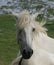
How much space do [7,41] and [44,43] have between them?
1666 cm

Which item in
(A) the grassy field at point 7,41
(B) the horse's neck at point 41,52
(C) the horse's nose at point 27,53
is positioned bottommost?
(A) the grassy field at point 7,41

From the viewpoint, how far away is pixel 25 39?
716cm

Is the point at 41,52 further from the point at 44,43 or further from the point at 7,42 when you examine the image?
the point at 7,42

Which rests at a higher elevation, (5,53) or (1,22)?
(5,53)

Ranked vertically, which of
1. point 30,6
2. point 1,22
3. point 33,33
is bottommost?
point 30,6

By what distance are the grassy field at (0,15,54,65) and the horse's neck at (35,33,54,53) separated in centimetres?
795

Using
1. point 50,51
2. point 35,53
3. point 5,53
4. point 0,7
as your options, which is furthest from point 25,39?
point 0,7

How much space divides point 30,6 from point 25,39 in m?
39.1

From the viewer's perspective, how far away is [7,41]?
24.7m

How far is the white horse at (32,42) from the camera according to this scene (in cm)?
714

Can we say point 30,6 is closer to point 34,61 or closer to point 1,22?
point 1,22

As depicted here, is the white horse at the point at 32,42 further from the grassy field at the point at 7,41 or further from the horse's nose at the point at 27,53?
the grassy field at the point at 7,41

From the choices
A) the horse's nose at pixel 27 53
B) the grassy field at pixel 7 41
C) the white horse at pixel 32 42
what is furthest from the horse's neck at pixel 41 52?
the grassy field at pixel 7 41

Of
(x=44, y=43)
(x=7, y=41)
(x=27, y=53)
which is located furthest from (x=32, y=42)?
(x=7, y=41)
